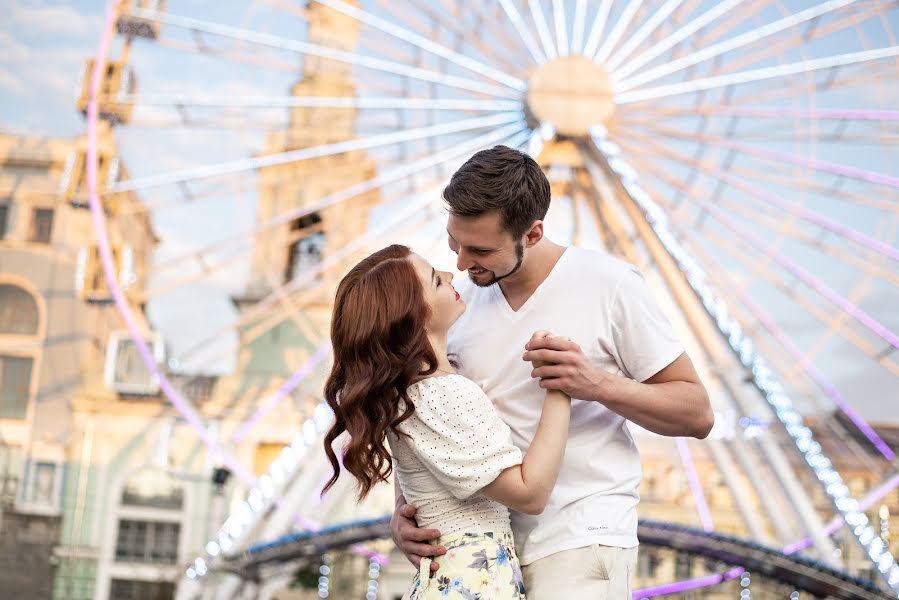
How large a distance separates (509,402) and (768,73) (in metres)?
10.8

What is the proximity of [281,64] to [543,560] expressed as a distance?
36.2 feet

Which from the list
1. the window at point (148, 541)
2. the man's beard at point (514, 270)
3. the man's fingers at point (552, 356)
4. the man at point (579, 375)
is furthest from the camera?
the window at point (148, 541)

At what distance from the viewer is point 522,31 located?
1288 cm

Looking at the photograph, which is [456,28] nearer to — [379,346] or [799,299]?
[799,299]

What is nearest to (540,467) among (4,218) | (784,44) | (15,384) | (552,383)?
(552,383)

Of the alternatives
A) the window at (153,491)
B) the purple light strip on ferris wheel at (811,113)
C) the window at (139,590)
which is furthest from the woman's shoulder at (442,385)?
the window at (153,491)

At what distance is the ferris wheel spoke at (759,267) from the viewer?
1216cm

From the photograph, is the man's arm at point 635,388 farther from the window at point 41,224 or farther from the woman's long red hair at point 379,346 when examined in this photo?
the window at point 41,224

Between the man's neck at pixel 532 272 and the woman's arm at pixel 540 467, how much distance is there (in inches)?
14.9

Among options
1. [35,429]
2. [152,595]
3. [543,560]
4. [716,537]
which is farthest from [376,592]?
[543,560]

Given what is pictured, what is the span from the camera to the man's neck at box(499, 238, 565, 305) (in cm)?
282

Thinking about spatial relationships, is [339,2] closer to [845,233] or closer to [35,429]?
[845,233]

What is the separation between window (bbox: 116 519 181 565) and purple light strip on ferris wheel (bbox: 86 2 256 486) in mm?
11706

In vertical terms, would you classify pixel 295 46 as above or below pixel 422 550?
above
